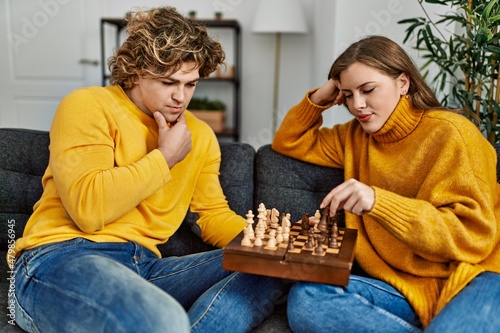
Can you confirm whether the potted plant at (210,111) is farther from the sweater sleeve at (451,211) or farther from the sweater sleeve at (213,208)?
the sweater sleeve at (451,211)

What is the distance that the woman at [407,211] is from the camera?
1253mm

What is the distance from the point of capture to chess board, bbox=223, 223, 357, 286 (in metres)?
1.17

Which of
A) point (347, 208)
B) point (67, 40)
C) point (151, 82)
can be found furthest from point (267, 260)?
point (67, 40)

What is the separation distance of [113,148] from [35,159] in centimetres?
49

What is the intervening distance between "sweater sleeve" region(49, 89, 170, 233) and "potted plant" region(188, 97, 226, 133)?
274 centimetres

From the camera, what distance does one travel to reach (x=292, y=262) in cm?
119

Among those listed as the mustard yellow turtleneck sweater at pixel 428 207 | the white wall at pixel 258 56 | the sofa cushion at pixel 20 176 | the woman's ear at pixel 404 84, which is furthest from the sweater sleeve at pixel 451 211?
the white wall at pixel 258 56

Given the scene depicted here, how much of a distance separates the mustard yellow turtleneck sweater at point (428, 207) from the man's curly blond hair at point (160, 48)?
1.94ft

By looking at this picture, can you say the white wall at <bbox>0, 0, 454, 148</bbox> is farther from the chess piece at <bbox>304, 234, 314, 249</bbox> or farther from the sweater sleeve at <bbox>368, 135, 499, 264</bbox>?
the chess piece at <bbox>304, 234, 314, 249</bbox>

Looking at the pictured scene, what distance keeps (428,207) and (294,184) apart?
60cm

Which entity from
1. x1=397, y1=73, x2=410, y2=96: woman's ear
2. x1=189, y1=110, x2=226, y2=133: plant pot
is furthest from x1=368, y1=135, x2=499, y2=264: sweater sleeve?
x1=189, y1=110, x2=226, y2=133: plant pot

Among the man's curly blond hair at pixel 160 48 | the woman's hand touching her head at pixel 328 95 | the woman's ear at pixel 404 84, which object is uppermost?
the man's curly blond hair at pixel 160 48

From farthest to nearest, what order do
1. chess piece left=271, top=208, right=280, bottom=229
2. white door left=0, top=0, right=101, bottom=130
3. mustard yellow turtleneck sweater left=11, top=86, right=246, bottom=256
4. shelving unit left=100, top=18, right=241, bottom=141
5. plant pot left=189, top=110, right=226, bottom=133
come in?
white door left=0, top=0, right=101, bottom=130 → plant pot left=189, top=110, right=226, bottom=133 → shelving unit left=100, top=18, right=241, bottom=141 → chess piece left=271, top=208, right=280, bottom=229 → mustard yellow turtleneck sweater left=11, top=86, right=246, bottom=256

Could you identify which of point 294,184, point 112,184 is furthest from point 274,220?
point 112,184
